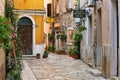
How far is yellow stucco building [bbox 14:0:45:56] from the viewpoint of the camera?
22281 mm

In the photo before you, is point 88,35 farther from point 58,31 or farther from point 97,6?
point 58,31

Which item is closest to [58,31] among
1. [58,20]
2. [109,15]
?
[58,20]

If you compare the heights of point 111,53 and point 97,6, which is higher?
point 97,6

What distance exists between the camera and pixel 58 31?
1208 inches

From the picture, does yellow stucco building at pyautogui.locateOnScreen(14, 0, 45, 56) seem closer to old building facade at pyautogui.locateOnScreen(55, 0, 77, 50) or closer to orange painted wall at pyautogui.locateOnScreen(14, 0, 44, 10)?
orange painted wall at pyautogui.locateOnScreen(14, 0, 44, 10)

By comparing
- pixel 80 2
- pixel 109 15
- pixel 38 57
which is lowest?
pixel 38 57

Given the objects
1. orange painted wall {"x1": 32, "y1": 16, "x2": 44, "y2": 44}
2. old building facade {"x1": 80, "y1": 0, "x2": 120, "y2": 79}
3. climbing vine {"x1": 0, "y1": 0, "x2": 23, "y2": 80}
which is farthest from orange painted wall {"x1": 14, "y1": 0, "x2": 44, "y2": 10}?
climbing vine {"x1": 0, "y1": 0, "x2": 23, "y2": 80}

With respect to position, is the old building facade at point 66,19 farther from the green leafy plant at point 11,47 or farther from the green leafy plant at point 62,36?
the green leafy plant at point 11,47

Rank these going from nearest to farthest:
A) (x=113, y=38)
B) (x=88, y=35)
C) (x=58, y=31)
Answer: (x=113, y=38), (x=88, y=35), (x=58, y=31)

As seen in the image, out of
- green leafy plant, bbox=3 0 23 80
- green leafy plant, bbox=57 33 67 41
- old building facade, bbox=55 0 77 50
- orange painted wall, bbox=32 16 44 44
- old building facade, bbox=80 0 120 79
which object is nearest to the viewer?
green leafy plant, bbox=3 0 23 80

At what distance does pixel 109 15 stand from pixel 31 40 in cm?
1171

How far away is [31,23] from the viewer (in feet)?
73.6

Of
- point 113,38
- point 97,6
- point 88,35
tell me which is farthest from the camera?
point 88,35

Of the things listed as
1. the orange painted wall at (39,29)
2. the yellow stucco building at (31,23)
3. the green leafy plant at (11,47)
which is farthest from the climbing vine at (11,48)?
the orange painted wall at (39,29)
